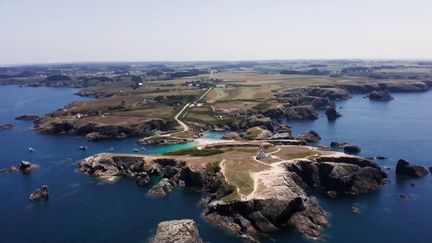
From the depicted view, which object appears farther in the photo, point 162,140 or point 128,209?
point 162,140

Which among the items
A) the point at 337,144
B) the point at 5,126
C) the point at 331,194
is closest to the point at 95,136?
the point at 5,126

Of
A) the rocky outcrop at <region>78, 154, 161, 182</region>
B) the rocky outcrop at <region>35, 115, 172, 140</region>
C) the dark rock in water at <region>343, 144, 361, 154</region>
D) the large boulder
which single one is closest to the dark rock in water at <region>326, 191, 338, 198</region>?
the dark rock in water at <region>343, 144, 361, 154</region>

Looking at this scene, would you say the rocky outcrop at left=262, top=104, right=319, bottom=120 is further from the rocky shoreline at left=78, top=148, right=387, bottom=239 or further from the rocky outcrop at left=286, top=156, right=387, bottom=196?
the rocky outcrop at left=286, top=156, right=387, bottom=196

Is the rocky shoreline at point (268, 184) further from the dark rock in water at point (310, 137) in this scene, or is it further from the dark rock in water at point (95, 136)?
the dark rock in water at point (95, 136)

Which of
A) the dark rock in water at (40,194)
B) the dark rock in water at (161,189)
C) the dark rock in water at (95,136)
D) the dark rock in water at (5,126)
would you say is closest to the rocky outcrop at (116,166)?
the dark rock in water at (161,189)

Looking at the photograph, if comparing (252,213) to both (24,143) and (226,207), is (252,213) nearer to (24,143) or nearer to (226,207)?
(226,207)

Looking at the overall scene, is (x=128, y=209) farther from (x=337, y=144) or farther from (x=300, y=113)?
(x=300, y=113)
